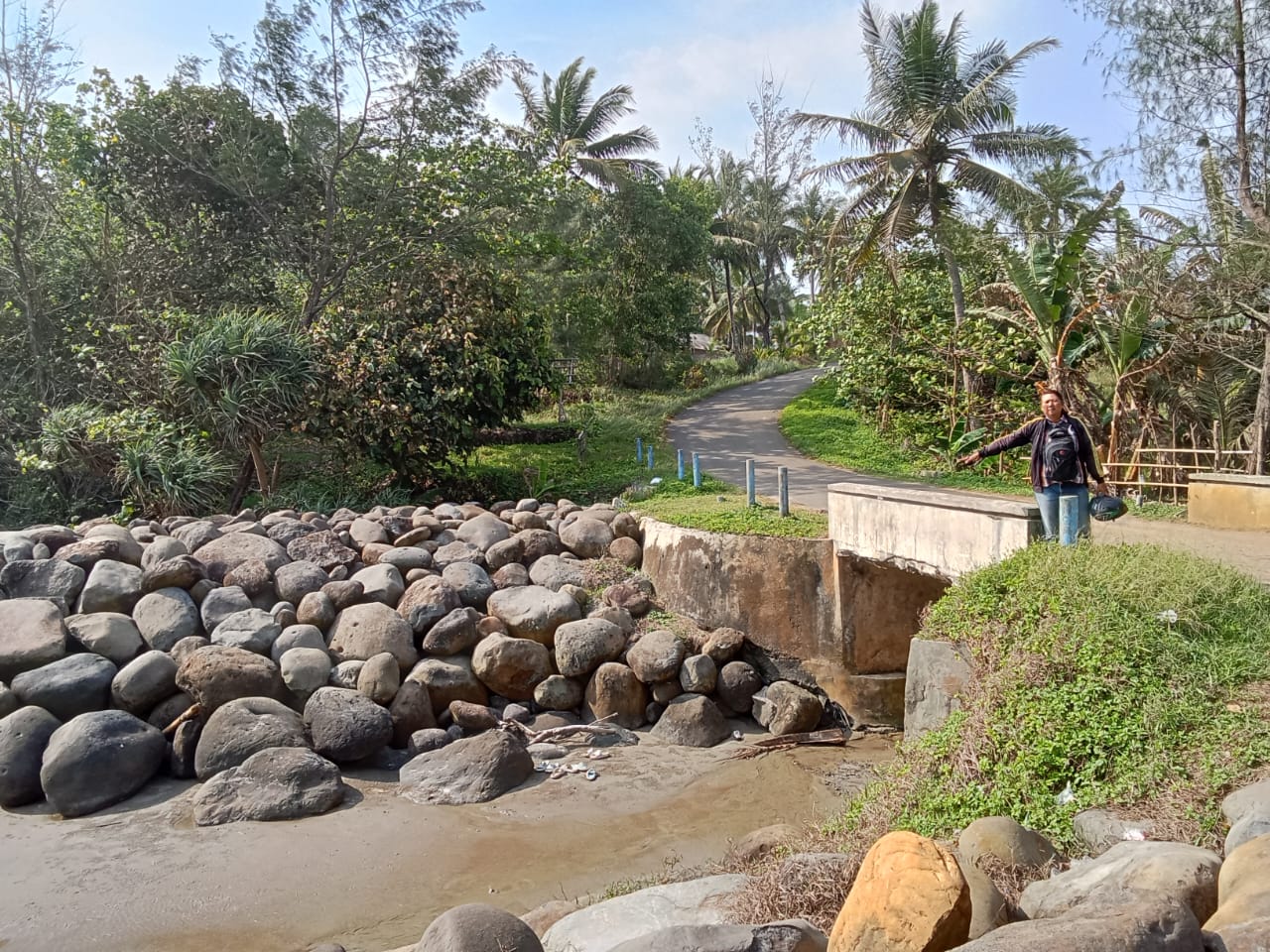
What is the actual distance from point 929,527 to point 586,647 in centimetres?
422

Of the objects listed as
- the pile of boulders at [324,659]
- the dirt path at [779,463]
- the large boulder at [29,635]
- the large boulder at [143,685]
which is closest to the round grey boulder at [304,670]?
the pile of boulders at [324,659]

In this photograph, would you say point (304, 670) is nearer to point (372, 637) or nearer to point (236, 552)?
point (372, 637)

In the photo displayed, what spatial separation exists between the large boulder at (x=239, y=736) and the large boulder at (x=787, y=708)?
497 centimetres

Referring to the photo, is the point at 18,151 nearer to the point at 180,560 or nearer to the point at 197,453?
the point at 197,453

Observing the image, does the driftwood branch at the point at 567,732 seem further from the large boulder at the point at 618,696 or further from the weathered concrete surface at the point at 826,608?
the weathered concrete surface at the point at 826,608

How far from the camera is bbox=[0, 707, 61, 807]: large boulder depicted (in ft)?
28.6

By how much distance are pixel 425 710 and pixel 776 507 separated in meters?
5.54

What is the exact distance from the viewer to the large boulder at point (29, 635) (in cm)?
1030

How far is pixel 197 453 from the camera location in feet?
52.3

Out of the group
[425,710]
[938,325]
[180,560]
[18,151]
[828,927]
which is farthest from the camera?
[938,325]

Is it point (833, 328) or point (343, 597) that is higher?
point (833, 328)

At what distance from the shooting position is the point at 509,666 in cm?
1098

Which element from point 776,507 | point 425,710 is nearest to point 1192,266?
point 776,507

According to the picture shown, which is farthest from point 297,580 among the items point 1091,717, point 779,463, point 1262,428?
point 1262,428
